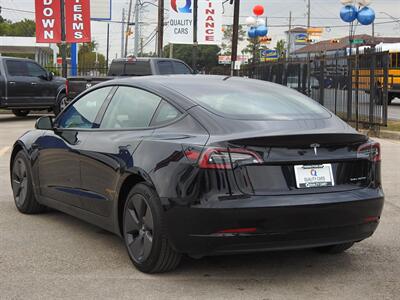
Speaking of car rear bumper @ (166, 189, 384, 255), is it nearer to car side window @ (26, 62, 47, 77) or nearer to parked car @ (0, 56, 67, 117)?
parked car @ (0, 56, 67, 117)

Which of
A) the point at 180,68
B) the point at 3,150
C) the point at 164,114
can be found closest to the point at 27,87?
the point at 180,68

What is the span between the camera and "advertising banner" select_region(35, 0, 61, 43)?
23.6m

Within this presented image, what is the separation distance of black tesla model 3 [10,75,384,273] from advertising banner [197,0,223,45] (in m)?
23.5

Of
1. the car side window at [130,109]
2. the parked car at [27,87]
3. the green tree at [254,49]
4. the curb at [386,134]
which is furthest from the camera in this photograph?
the green tree at [254,49]

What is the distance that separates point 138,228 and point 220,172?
925mm

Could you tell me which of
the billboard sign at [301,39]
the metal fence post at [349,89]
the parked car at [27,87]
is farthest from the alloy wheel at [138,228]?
the billboard sign at [301,39]

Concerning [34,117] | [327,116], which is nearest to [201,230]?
[327,116]

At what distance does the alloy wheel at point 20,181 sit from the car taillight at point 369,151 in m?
3.63

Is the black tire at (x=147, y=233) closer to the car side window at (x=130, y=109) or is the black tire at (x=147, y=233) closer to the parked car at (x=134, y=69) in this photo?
the car side window at (x=130, y=109)

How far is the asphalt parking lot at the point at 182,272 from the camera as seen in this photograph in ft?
14.2

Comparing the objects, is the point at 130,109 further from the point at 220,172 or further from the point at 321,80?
the point at 321,80

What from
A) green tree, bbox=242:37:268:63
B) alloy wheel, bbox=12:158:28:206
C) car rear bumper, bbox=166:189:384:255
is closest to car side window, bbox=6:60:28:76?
green tree, bbox=242:37:268:63

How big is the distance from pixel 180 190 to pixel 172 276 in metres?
0.74

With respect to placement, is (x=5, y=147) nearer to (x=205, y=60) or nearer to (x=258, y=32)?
(x=258, y=32)
